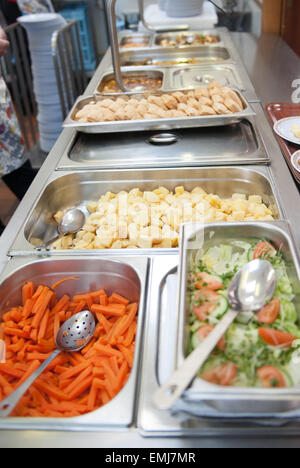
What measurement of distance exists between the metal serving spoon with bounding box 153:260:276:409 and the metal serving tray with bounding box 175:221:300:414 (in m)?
0.02

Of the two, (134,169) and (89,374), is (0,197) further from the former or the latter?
(89,374)

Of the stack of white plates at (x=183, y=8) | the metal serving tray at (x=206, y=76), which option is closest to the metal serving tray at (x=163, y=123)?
the metal serving tray at (x=206, y=76)

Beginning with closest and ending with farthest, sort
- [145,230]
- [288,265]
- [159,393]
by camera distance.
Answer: [159,393] → [288,265] → [145,230]

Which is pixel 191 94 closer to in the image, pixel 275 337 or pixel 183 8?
pixel 275 337

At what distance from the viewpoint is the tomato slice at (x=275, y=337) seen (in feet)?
2.17

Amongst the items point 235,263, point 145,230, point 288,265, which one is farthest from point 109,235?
point 288,265

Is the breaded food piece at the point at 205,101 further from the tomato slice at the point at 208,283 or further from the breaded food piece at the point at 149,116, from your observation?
the tomato slice at the point at 208,283

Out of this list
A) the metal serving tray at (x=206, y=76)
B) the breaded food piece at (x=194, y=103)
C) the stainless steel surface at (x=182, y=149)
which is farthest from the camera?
the metal serving tray at (x=206, y=76)

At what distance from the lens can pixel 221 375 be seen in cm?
61

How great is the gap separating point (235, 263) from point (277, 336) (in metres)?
0.21

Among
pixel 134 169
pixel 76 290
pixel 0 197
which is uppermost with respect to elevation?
pixel 134 169

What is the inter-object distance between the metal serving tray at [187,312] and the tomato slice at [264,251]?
0.8 inches

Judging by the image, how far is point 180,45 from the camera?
265 centimetres

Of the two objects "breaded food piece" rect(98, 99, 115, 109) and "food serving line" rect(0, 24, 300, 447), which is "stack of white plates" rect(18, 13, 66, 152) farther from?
"breaded food piece" rect(98, 99, 115, 109)
